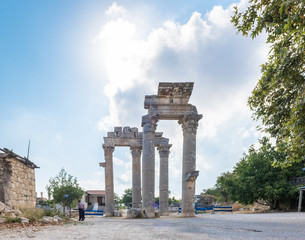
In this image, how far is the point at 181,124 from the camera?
69.2 feet

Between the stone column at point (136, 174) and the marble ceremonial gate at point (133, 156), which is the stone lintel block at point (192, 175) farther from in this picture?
the stone column at point (136, 174)

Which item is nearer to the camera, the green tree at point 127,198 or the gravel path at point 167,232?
the gravel path at point 167,232

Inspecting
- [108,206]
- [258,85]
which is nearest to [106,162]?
[108,206]

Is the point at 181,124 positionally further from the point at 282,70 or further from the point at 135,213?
the point at 282,70

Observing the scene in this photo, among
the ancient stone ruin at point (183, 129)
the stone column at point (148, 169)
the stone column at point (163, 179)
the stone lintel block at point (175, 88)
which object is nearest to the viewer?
the ancient stone ruin at point (183, 129)

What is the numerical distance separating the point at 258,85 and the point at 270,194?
66.4 feet

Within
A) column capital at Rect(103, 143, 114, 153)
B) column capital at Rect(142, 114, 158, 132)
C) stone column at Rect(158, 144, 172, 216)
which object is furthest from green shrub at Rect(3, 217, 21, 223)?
column capital at Rect(103, 143, 114, 153)

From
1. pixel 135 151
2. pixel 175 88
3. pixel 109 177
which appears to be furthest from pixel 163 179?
pixel 175 88

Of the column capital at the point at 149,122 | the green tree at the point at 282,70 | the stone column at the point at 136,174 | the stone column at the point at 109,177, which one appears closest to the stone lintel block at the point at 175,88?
the column capital at the point at 149,122

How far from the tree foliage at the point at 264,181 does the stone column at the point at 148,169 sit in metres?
13.1

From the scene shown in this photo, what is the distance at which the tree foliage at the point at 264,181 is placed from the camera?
28047 mm

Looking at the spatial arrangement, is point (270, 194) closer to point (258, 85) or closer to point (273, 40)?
point (258, 85)

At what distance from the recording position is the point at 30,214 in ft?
41.4

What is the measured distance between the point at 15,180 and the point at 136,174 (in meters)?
14.3
